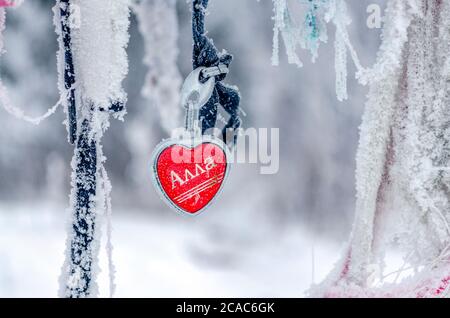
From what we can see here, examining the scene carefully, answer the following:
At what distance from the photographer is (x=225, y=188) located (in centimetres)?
76

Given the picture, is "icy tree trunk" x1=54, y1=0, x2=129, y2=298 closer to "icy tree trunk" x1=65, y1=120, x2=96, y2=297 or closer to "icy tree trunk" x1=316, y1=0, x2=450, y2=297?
"icy tree trunk" x1=65, y1=120, x2=96, y2=297

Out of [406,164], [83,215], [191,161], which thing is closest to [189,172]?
[191,161]

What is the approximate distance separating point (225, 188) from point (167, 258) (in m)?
0.16

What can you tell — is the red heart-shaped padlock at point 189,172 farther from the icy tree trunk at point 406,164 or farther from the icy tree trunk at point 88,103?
the icy tree trunk at point 406,164

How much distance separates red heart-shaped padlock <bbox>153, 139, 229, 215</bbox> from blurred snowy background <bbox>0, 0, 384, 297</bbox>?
6 cm

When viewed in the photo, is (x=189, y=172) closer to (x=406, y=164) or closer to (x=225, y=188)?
(x=225, y=188)

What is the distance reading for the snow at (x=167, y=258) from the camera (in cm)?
76

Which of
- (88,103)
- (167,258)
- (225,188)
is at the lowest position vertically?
(167,258)

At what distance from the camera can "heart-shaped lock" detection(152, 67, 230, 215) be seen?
2.19ft

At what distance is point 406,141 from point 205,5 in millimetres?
380

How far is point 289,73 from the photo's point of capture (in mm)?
782

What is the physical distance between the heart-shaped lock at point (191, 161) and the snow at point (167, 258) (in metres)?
0.09

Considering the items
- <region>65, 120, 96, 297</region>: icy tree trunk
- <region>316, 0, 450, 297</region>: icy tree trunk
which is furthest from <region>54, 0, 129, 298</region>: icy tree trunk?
<region>316, 0, 450, 297</region>: icy tree trunk

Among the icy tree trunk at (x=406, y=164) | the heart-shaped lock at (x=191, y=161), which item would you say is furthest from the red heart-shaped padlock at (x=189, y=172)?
the icy tree trunk at (x=406, y=164)
